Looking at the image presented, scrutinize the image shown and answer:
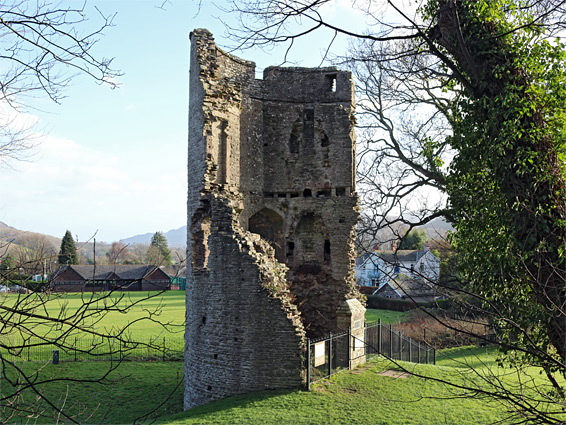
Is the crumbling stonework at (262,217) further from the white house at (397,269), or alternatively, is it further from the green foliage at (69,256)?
the green foliage at (69,256)

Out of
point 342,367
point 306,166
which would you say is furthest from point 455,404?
point 306,166

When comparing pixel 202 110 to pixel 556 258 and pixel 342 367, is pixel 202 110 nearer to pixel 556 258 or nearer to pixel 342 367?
pixel 342 367

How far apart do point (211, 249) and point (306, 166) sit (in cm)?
508

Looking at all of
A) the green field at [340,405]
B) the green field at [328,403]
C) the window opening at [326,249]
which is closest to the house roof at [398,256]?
the window opening at [326,249]

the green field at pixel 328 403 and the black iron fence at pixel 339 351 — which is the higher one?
the black iron fence at pixel 339 351

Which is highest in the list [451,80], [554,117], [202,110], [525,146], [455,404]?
[202,110]

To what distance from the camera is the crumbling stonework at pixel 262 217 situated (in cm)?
1275

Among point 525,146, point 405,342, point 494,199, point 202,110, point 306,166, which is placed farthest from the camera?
point 405,342

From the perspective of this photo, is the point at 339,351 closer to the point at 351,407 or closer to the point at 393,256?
the point at 351,407

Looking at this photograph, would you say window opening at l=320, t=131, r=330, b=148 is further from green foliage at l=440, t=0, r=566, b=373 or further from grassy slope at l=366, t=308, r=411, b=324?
grassy slope at l=366, t=308, r=411, b=324

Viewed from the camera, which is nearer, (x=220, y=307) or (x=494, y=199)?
(x=494, y=199)

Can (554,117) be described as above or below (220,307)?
above

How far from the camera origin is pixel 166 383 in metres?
17.3

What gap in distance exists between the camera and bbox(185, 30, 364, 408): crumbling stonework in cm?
1275
